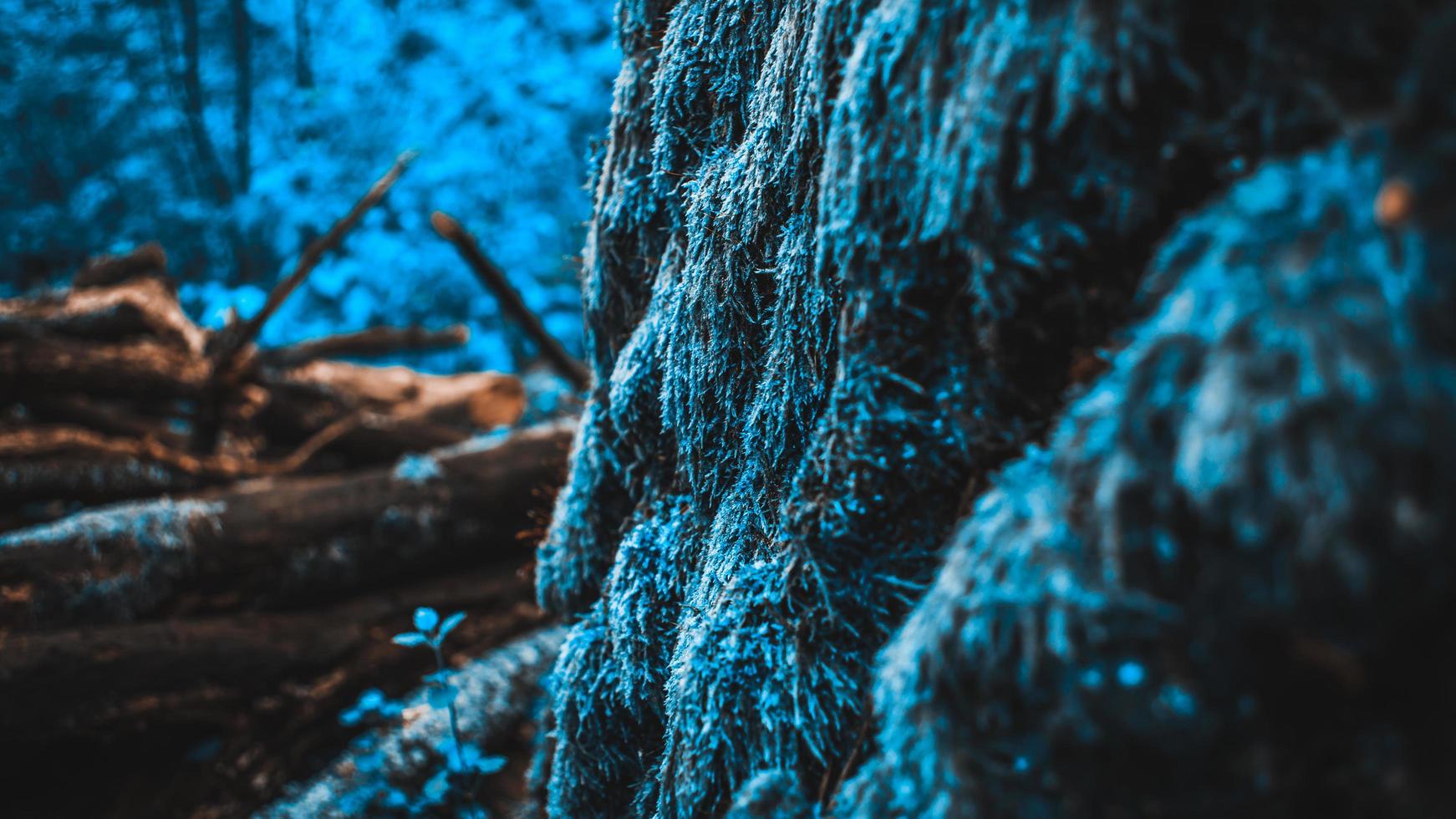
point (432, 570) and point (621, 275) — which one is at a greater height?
point (621, 275)

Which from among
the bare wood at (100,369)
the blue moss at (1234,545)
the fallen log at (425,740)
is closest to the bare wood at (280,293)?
the bare wood at (100,369)

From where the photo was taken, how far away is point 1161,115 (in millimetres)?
700

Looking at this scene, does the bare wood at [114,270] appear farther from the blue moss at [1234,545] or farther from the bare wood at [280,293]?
the blue moss at [1234,545]

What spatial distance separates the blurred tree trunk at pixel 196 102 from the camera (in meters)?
11.1

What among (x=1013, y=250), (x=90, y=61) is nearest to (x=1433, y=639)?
(x=1013, y=250)

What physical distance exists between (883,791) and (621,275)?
4.31 feet

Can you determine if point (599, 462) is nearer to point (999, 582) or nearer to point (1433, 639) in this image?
point (999, 582)

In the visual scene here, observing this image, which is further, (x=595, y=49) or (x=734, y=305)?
(x=595, y=49)

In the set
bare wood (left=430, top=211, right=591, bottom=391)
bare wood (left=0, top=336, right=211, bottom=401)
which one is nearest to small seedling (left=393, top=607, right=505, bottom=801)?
bare wood (left=430, top=211, right=591, bottom=391)

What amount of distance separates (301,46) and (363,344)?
9099 millimetres

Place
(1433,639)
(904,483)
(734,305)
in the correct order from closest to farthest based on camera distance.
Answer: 1. (1433,639)
2. (904,483)
3. (734,305)

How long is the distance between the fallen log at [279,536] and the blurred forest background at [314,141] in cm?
657

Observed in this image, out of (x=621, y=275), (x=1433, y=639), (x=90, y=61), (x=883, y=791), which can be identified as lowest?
(x=883, y=791)

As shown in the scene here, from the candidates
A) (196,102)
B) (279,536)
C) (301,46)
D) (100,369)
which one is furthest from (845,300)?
(301,46)
